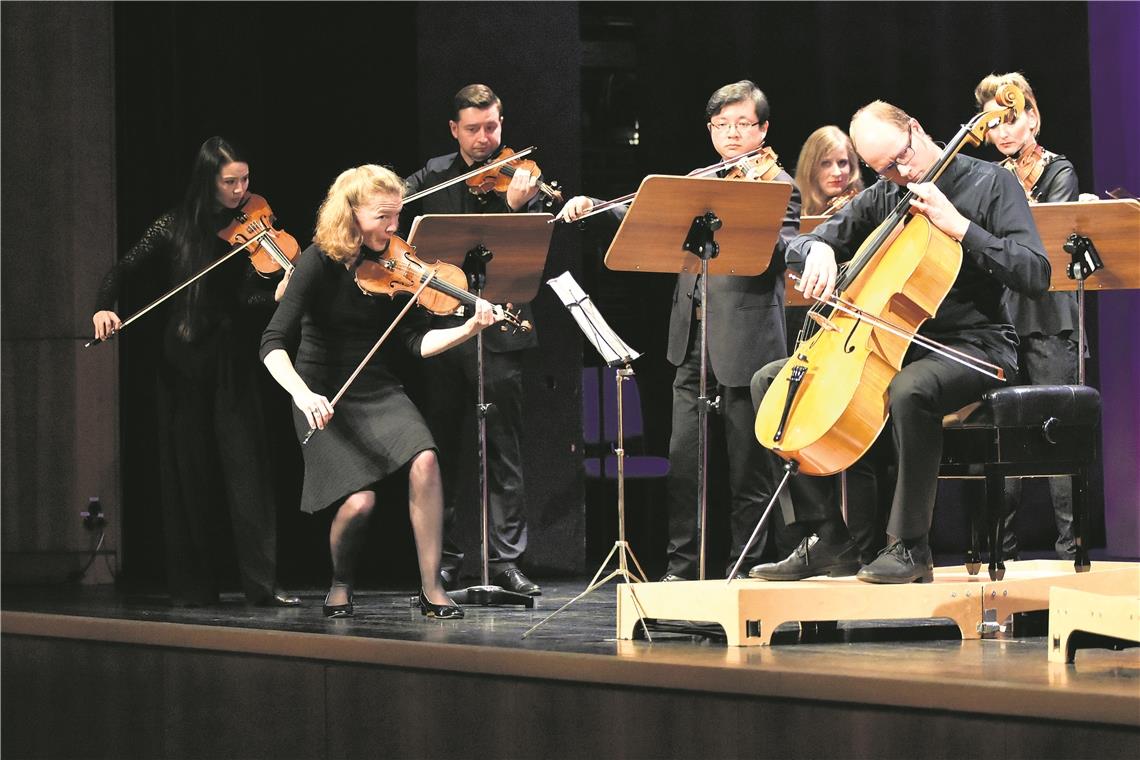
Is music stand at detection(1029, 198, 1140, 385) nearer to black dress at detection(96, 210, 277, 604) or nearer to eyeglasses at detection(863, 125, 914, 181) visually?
eyeglasses at detection(863, 125, 914, 181)

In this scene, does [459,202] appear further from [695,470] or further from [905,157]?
[905,157]

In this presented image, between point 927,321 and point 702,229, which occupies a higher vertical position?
point 702,229

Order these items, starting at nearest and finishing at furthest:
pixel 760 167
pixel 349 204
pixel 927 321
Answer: pixel 927 321 → pixel 760 167 → pixel 349 204

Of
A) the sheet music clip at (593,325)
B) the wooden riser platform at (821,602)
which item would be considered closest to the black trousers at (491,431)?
the sheet music clip at (593,325)

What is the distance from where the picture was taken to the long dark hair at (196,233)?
4.70m

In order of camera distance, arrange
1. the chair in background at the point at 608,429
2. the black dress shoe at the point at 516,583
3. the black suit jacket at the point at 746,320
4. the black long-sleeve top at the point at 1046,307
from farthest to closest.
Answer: the chair in background at the point at 608,429
the black long-sleeve top at the point at 1046,307
the black dress shoe at the point at 516,583
the black suit jacket at the point at 746,320

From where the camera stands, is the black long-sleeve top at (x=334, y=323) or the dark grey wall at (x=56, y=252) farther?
the dark grey wall at (x=56, y=252)

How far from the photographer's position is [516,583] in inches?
187

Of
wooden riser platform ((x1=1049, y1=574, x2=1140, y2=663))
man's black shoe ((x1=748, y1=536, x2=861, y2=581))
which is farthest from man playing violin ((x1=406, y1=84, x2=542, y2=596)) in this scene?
wooden riser platform ((x1=1049, y1=574, x2=1140, y2=663))

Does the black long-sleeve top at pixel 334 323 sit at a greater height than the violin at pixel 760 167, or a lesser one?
lesser

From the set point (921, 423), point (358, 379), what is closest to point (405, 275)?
point (358, 379)

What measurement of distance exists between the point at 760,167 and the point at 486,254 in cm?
81

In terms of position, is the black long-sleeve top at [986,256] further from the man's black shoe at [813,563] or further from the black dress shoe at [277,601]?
the black dress shoe at [277,601]

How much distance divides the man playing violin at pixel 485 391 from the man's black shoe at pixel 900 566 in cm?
154
